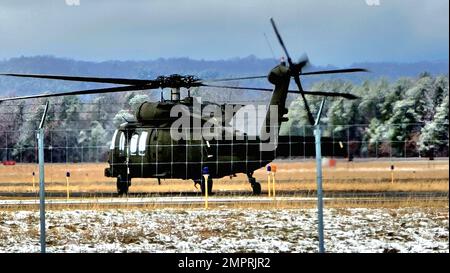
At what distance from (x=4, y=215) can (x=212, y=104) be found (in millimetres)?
8414

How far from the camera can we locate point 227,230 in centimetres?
1925

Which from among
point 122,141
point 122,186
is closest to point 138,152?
point 122,141

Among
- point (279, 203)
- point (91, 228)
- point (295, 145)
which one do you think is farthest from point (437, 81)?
point (91, 228)

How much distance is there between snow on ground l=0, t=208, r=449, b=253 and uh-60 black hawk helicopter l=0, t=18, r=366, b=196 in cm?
376

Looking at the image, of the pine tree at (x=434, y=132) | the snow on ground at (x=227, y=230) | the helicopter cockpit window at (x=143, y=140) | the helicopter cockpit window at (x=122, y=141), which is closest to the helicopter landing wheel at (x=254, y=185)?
the helicopter cockpit window at (x=143, y=140)

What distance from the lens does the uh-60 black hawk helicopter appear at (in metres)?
27.6

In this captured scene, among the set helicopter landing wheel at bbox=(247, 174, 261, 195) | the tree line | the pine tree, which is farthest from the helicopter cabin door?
the pine tree

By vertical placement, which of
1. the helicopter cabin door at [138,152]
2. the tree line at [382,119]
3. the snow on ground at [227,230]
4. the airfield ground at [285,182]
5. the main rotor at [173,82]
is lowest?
the snow on ground at [227,230]

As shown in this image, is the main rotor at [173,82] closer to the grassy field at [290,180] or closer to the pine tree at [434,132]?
the pine tree at [434,132]

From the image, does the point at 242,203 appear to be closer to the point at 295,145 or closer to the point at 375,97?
the point at 295,145

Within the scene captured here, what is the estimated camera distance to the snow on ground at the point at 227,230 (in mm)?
16375

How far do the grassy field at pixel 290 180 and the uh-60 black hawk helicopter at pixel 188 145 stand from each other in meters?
4.16

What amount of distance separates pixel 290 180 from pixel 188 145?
10.2 metres
